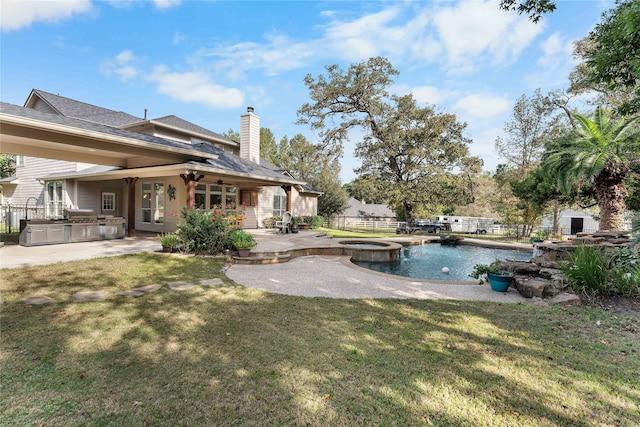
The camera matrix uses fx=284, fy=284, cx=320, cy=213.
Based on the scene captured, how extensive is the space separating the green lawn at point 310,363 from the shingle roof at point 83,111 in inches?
581

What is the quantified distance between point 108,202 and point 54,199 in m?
2.87

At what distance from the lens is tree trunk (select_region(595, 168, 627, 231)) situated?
10828 millimetres

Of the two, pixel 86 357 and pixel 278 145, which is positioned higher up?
pixel 278 145

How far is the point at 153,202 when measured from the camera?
544 inches

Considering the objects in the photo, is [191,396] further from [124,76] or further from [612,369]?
[124,76]

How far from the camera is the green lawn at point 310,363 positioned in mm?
2184

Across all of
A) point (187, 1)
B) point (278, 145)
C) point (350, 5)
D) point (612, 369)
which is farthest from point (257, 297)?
point (278, 145)

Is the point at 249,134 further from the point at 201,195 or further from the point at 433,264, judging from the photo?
the point at 433,264

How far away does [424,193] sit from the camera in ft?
71.8

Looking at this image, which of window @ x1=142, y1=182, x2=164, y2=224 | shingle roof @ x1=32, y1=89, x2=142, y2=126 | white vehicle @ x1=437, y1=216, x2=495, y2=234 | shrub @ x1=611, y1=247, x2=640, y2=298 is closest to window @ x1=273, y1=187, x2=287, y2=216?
window @ x1=142, y1=182, x2=164, y2=224

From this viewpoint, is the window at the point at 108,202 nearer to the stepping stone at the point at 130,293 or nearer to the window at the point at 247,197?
the window at the point at 247,197

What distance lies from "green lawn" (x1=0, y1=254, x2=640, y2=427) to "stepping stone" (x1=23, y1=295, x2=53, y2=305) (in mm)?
138

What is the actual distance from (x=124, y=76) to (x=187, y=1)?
8.70m

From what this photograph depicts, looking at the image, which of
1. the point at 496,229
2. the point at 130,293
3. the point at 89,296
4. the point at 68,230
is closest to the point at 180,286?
the point at 130,293
